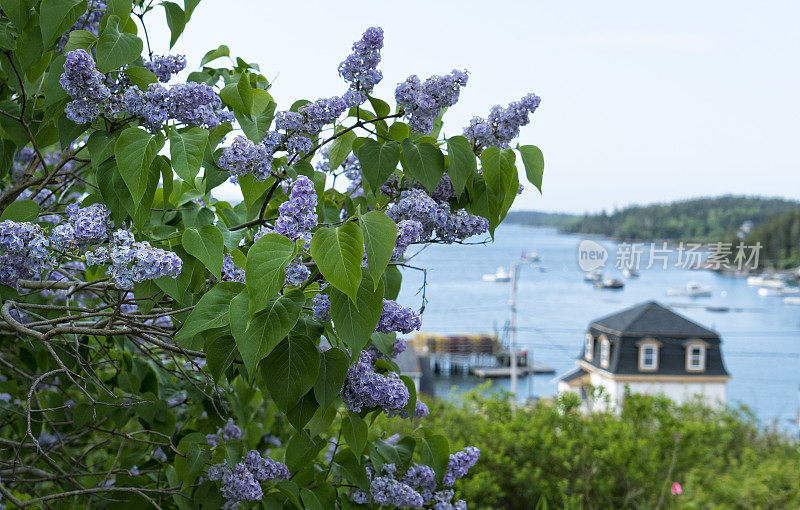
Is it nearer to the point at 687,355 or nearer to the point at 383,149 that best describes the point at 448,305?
the point at 687,355

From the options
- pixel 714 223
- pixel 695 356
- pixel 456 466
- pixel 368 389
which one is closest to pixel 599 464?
pixel 456 466

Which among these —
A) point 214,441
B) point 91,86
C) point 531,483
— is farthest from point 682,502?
point 91,86

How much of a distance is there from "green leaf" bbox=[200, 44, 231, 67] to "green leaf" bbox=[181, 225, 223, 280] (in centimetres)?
40

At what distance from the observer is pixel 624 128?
26.8m

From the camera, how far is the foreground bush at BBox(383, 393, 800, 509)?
251cm

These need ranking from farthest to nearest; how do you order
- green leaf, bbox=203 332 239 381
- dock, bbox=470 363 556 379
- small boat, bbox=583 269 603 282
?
small boat, bbox=583 269 603 282 < dock, bbox=470 363 556 379 < green leaf, bbox=203 332 239 381

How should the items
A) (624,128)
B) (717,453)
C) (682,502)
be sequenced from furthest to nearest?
(624,128) < (717,453) < (682,502)

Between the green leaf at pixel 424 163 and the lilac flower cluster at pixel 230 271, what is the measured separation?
23cm

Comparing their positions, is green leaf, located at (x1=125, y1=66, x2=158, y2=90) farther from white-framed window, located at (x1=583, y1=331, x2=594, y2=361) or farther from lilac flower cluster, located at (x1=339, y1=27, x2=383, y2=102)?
white-framed window, located at (x1=583, y1=331, x2=594, y2=361)

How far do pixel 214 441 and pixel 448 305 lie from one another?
69.8 feet

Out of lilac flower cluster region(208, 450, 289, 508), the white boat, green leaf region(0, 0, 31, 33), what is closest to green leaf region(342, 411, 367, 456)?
lilac flower cluster region(208, 450, 289, 508)

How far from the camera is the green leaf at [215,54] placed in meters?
0.98

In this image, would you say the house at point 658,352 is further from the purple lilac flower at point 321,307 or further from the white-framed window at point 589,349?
the purple lilac flower at point 321,307

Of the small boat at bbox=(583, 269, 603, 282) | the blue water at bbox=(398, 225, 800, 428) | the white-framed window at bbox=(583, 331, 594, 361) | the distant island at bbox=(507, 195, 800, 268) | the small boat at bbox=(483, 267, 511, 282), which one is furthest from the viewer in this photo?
the small boat at bbox=(583, 269, 603, 282)
